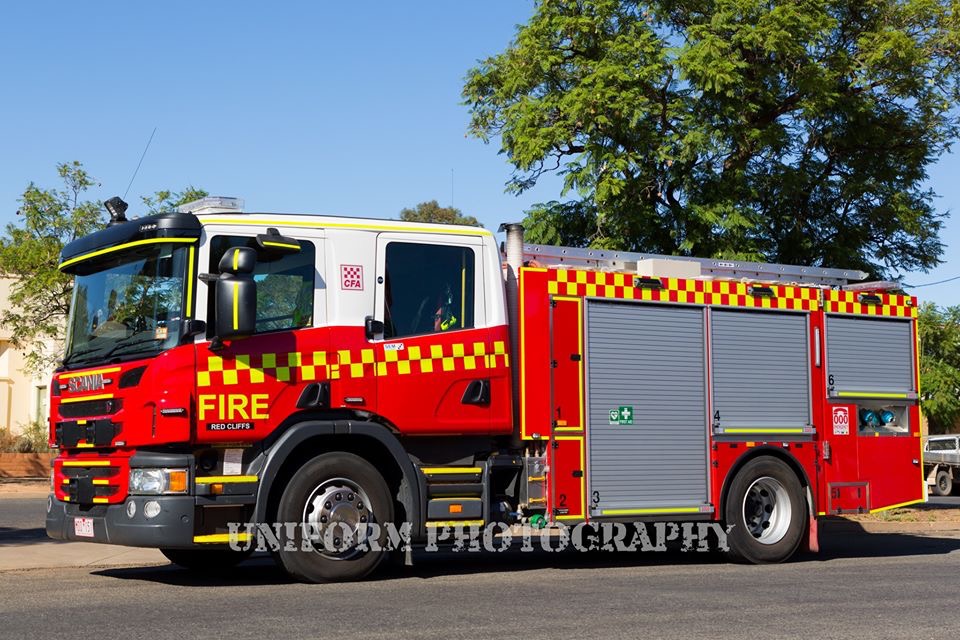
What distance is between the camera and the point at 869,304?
42.8 feet

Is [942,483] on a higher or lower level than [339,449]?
lower

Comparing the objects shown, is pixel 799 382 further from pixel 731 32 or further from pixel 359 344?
pixel 731 32

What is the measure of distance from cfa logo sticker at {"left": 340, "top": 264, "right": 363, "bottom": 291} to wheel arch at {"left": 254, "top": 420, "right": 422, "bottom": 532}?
107cm

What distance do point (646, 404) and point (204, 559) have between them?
420cm

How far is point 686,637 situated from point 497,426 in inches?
145

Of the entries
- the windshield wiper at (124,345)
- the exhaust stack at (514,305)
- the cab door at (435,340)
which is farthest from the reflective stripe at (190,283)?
the exhaust stack at (514,305)

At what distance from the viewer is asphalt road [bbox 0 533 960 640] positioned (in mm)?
7281

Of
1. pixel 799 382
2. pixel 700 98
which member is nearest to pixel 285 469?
pixel 799 382

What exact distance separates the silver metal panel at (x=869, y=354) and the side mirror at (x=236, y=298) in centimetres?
636

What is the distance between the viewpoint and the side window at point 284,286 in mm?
9539

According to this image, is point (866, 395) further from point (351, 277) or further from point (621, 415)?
point (351, 277)

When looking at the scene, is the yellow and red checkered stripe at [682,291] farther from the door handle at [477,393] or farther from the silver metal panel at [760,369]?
the door handle at [477,393]

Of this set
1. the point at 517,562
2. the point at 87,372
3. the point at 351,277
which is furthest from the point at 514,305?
the point at 87,372

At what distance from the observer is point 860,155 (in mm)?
19234
